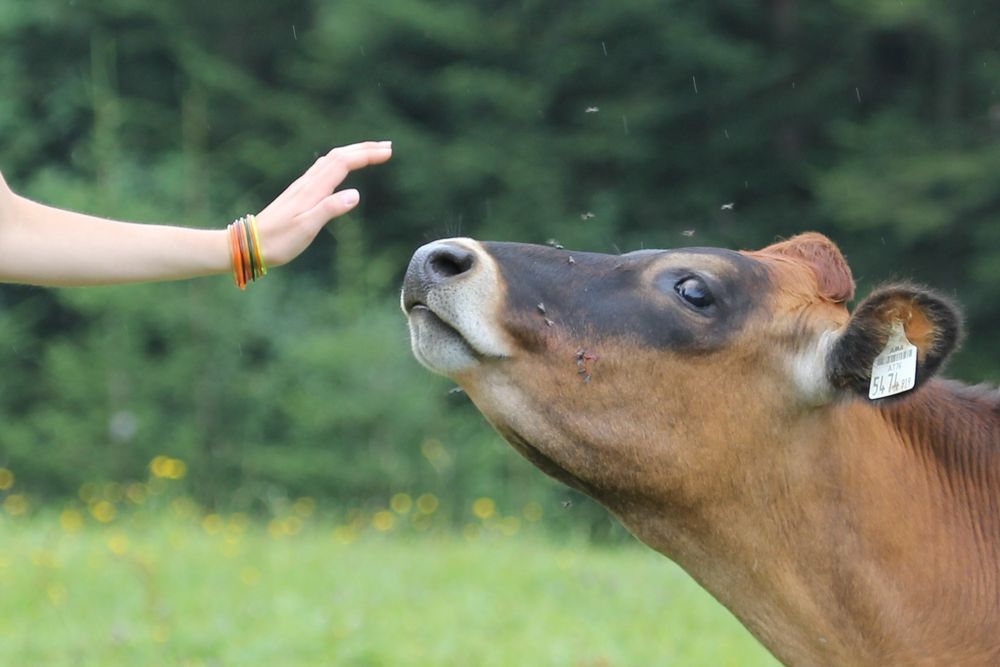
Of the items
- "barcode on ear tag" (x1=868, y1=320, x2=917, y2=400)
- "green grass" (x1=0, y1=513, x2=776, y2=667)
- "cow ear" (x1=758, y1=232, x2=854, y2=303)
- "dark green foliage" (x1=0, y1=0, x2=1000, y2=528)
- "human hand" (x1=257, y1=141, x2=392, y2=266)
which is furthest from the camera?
"dark green foliage" (x1=0, y1=0, x2=1000, y2=528)

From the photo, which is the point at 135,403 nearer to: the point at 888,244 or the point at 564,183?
the point at 564,183

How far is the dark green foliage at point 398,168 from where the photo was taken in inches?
571

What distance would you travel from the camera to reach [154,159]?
17.6 meters

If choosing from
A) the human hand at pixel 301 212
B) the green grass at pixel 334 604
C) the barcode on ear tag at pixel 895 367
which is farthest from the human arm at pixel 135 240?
the green grass at pixel 334 604

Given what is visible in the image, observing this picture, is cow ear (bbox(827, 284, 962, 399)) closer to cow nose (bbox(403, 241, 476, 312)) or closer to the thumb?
cow nose (bbox(403, 241, 476, 312))

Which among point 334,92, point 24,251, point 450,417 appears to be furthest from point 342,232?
point 24,251

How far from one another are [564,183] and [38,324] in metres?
6.08

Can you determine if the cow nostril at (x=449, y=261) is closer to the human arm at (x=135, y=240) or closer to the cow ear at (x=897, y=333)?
the human arm at (x=135, y=240)

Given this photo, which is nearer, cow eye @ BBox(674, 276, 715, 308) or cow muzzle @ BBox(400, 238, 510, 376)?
cow muzzle @ BBox(400, 238, 510, 376)

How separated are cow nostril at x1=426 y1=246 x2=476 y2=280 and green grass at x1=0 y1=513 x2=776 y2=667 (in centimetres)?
333

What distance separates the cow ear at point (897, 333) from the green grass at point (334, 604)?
316cm

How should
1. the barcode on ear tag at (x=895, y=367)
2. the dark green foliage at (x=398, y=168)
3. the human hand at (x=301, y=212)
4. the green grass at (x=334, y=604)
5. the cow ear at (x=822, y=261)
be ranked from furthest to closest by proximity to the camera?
the dark green foliage at (x=398, y=168) < the green grass at (x=334, y=604) < the cow ear at (x=822, y=261) < the human hand at (x=301, y=212) < the barcode on ear tag at (x=895, y=367)

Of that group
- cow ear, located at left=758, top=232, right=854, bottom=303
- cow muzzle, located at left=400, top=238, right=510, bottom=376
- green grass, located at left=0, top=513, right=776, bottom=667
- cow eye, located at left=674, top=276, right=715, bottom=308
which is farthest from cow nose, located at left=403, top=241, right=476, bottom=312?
green grass, located at left=0, top=513, right=776, bottom=667

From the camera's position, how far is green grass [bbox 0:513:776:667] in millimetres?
6359
